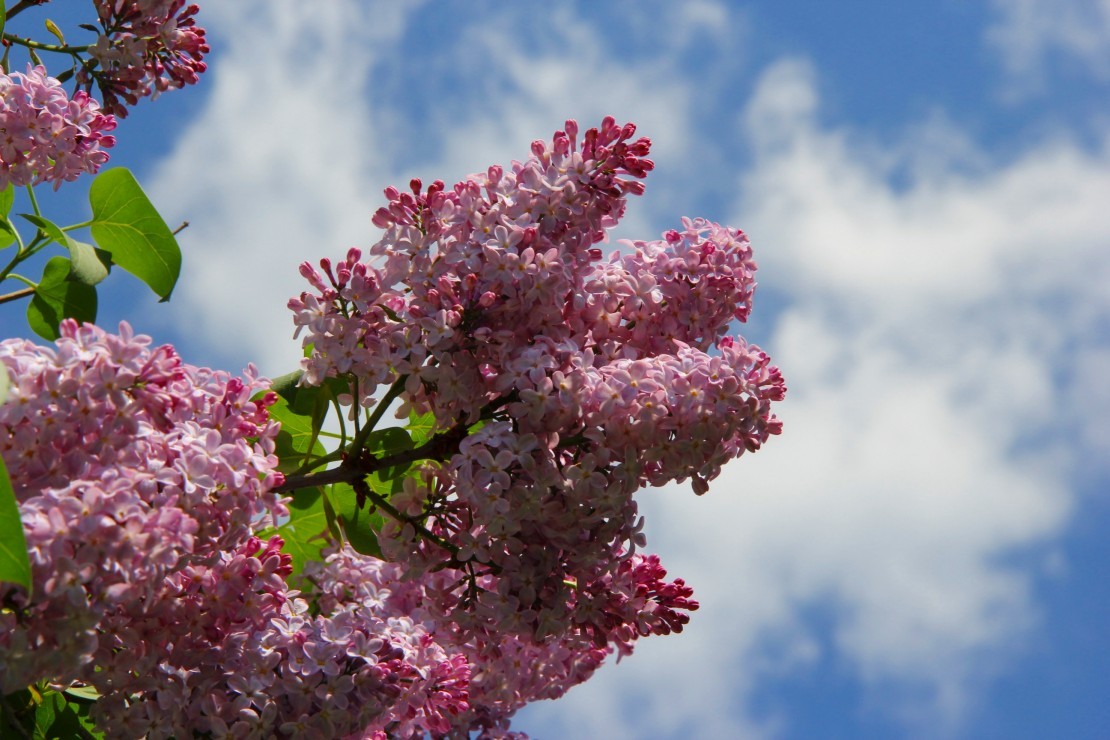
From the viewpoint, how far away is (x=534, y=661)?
366 cm

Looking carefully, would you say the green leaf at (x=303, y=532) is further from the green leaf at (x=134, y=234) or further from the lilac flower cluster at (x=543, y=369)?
the green leaf at (x=134, y=234)

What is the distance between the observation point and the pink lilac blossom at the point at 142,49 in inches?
169

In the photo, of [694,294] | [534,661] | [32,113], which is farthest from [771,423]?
[32,113]

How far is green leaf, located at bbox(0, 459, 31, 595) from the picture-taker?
201cm

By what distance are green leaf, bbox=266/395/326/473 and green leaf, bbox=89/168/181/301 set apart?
498mm

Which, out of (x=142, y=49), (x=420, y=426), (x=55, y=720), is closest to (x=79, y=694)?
(x=55, y=720)

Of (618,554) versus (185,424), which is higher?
(618,554)

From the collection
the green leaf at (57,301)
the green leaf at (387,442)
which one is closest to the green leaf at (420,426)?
the green leaf at (387,442)

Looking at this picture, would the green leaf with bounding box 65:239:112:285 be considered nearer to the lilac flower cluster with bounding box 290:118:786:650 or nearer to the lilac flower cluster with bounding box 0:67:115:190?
the lilac flower cluster with bounding box 0:67:115:190

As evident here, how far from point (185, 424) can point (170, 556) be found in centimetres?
34

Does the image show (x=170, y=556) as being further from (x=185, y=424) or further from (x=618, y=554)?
(x=618, y=554)

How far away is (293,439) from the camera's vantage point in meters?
3.53

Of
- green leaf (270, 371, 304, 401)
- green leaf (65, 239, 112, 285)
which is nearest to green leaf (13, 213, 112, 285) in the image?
green leaf (65, 239, 112, 285)

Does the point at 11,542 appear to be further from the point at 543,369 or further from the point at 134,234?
the point at 134,234
